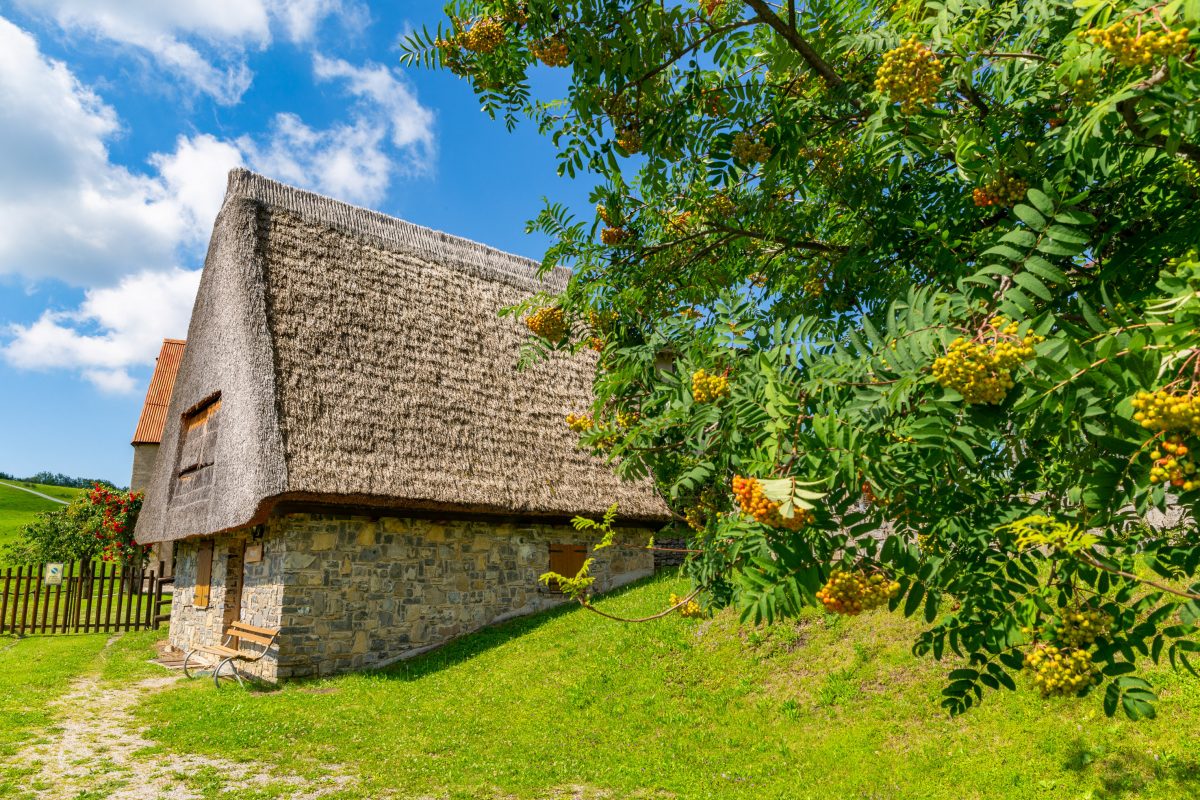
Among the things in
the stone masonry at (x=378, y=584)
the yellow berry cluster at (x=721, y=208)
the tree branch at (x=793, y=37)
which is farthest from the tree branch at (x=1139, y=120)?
the stone masonry at (x=378, y=584)

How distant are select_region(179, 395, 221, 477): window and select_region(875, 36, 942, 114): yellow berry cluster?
10844 millimetres

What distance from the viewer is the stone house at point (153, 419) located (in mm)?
23297

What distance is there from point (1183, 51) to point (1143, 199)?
1.24 m

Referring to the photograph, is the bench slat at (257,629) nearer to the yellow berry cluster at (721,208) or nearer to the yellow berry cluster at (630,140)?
the yellow berry cluster at (721,208)

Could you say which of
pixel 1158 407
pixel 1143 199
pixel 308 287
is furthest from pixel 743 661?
pixel 308 287

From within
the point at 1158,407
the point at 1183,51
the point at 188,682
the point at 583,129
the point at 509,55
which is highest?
the point at 509,55

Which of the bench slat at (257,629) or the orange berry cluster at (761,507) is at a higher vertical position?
the orange berry cluster at (761,507)

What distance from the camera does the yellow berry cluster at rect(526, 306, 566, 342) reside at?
13.6ft

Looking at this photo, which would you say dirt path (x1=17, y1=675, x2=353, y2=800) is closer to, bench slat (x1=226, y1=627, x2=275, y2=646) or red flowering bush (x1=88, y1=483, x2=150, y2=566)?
bench slat (x1=226, y1=627, x2=275, y2=646)

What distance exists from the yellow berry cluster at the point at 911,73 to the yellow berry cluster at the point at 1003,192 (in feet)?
1.47

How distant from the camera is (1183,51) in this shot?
1844 mm

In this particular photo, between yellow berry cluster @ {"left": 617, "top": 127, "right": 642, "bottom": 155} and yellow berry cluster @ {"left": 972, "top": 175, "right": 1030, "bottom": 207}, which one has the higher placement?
yellow berry cluster @ {"left": 617, "top": 127, "right": 642, "bottom": 155}

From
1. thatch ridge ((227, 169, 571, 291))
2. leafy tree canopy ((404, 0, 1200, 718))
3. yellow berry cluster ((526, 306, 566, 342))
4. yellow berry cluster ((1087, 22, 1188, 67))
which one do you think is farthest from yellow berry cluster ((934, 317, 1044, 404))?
thatch ridge ((227, 169, 571, 291))

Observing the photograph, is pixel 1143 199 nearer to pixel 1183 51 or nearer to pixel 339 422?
pixel 1183 51
